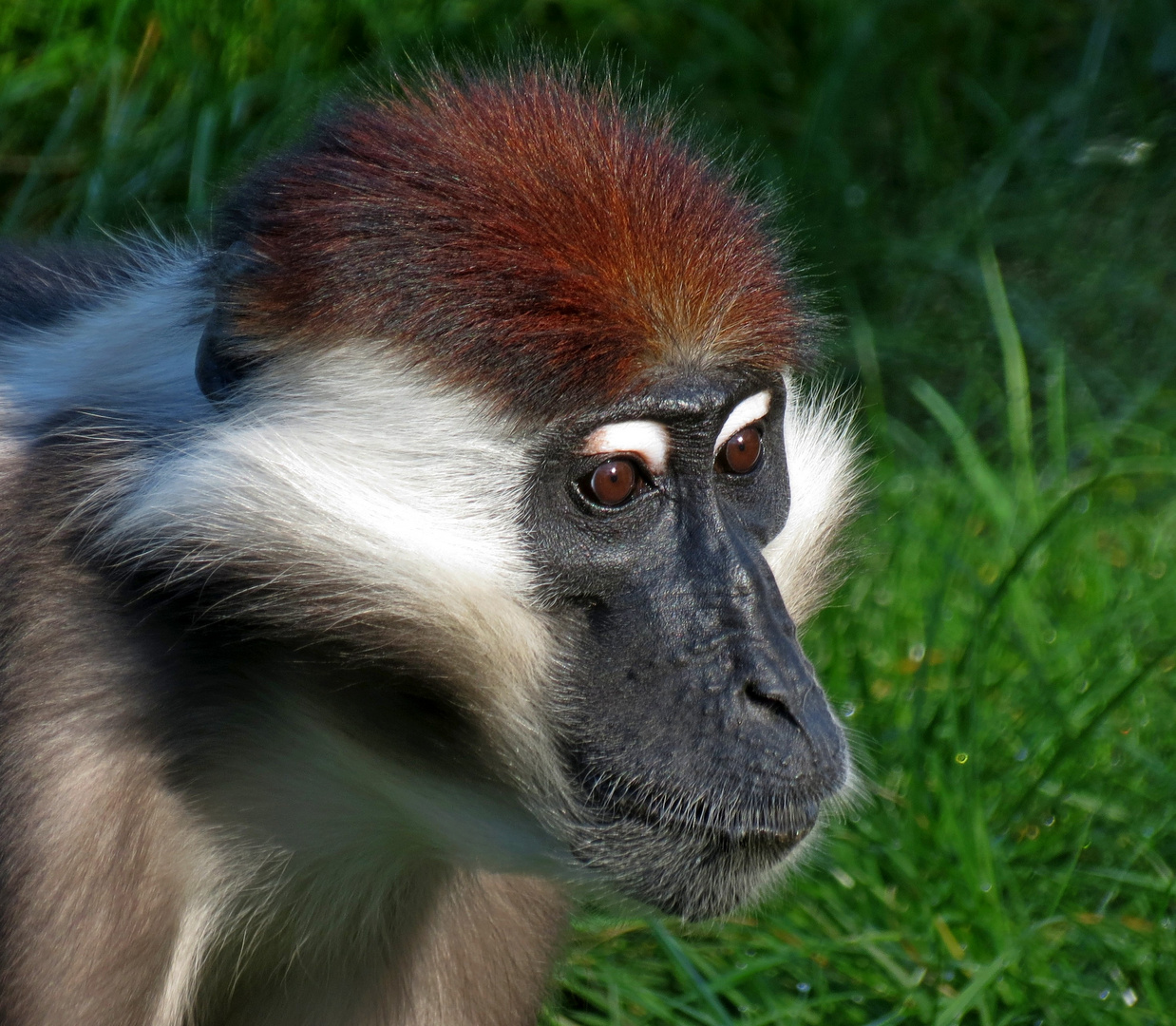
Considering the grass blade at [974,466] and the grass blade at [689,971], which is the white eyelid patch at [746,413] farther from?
the grass blade at [974,466]

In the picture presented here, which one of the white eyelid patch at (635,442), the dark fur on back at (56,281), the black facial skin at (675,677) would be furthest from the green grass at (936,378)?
the white eyelid patch at (635,442)

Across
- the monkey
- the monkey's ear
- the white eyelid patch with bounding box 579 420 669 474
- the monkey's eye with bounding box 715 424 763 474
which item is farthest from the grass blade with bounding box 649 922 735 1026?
the monkey's ear

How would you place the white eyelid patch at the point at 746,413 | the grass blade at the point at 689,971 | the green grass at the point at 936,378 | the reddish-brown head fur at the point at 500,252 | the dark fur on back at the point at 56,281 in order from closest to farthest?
the reddish-brown head fur at the point at 500,252 < the white eyelid patch at the point at 746,413 < the dark fur on back at the point at 56,281 < the grass blade at the point at 689,971 < the green grass at the point at 936,378

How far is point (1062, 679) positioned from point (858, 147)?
7.82 feet

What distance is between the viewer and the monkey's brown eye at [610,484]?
6.97 ft

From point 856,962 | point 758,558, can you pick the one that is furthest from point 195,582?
point 856,962

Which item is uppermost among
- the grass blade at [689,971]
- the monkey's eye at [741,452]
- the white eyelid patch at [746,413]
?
the white eyelid patch at [746,413]

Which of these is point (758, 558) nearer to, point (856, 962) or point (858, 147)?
point (856, 962)

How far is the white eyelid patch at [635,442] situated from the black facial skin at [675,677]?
0.01 m

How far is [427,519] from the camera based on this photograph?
81.8 inches

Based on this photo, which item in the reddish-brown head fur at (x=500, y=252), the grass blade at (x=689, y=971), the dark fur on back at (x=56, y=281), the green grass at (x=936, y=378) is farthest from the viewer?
the green grass at (x=936, y=378)

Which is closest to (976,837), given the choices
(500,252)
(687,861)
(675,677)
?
(687,861)

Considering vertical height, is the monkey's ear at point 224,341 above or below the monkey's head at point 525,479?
above

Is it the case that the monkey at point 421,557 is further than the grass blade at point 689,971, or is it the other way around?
the grass blade at point 689,971
